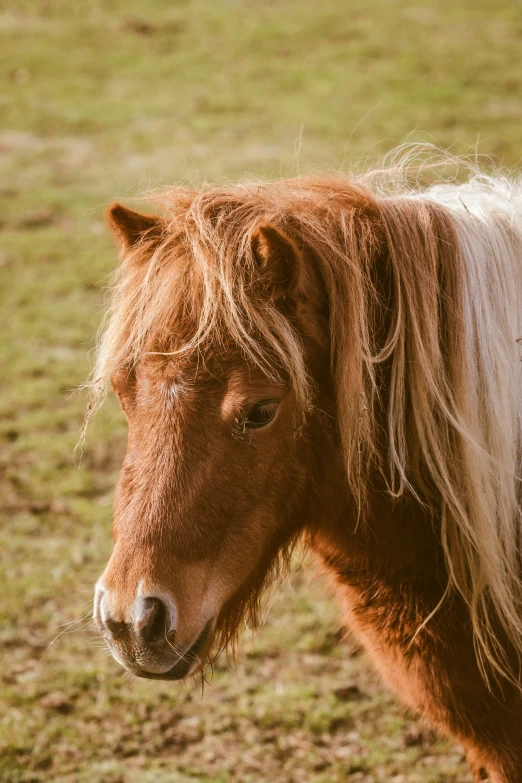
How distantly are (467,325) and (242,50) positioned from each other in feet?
42.0

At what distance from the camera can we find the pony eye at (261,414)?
6.82ft

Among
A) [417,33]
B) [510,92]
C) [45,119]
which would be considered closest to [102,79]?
[45,119]

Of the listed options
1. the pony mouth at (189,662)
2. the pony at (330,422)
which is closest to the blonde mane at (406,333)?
the pony at (330,422)

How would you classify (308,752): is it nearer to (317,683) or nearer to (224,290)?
(317,683)

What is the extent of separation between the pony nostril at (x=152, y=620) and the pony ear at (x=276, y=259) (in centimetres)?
87

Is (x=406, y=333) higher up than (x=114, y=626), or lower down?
higher up

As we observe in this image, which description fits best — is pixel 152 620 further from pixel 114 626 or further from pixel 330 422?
pixel 330 422

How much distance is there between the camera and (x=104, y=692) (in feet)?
12.1

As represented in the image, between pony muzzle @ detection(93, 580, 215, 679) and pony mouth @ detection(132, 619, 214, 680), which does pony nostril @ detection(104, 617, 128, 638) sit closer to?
pony muzzle @ detection(93, 580, 215, 679)

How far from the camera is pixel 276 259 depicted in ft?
6.81

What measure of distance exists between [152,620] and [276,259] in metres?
0.99

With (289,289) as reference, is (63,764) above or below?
below

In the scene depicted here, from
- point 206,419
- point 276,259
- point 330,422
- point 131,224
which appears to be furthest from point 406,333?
point 131,224

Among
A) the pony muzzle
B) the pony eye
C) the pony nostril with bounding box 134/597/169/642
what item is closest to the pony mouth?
the pony muzzle
